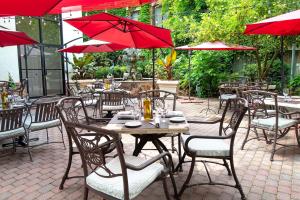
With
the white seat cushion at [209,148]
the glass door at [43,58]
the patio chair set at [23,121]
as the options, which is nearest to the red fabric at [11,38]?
the patio chair set at [23,121]

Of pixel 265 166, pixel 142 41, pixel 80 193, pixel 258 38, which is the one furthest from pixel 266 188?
pixel 258 38

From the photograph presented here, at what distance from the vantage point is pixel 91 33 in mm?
4324

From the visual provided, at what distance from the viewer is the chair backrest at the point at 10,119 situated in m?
3.98

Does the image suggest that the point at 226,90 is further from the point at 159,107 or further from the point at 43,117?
the point at 43,117

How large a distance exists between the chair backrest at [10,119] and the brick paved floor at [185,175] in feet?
1.91

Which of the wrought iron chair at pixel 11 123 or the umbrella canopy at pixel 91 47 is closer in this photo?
the wrought iron chair at pixel 11 123

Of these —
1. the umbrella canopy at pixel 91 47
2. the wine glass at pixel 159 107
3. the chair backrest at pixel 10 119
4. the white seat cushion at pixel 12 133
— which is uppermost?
the umbrella canopy at pixel 91 47

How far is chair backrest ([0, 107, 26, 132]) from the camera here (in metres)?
3.98

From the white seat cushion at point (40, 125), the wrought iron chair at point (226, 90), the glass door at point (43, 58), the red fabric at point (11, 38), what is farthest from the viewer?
the glass door at point (43, 58)

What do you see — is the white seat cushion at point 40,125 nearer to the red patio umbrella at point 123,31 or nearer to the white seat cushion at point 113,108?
the red patio umbrella at point 123,31

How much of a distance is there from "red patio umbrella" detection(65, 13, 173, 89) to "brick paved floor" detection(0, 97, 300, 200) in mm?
1935

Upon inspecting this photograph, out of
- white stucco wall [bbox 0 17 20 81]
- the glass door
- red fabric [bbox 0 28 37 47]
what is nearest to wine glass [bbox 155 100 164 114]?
red fabric [bbox 0 28 37 47]

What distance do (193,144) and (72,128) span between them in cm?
155

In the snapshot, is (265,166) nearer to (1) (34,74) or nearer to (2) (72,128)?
(2) (72,128)
